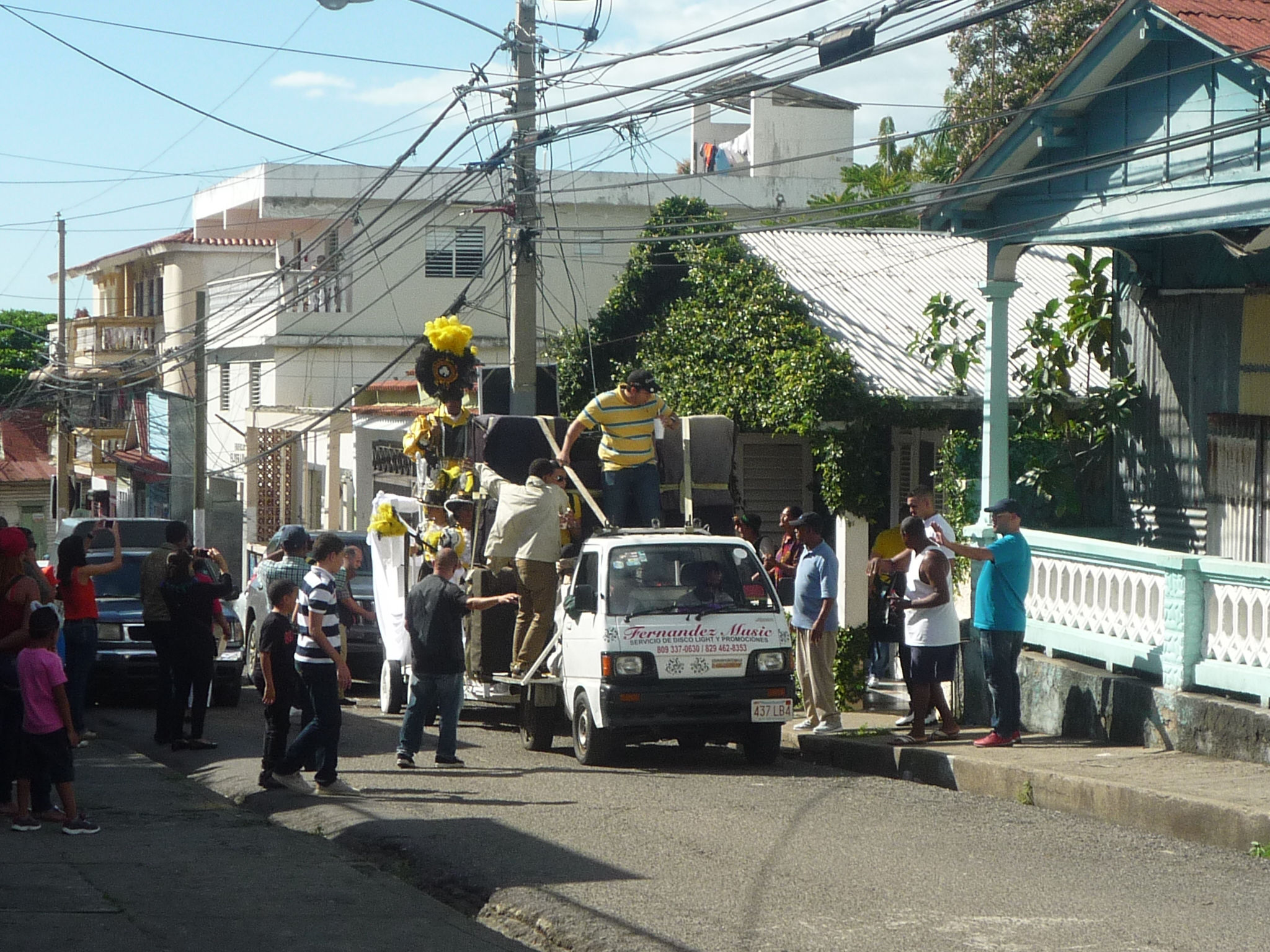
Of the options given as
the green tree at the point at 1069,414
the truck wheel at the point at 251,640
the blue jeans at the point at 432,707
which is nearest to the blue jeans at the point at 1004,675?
the blue jeans at the point at 432,707

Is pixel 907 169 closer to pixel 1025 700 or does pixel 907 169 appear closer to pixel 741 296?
pixel 741 296

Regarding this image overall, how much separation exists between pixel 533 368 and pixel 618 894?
1061cm

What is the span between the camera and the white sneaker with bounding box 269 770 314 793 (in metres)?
10.5

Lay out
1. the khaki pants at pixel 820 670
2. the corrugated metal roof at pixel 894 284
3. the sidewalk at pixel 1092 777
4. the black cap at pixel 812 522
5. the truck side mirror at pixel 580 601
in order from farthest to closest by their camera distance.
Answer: the corrugated metal roof at pixel 894 284 → the khaki pants at pixel 820 670 → the black cap at pixel 812 522 → the truck side mirror at pixel 580 601 → the sidewalk at pixel 1092 777

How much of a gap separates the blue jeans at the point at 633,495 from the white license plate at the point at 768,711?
7.26 ft

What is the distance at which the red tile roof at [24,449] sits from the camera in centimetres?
6366

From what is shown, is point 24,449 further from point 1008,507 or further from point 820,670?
point 1008,507

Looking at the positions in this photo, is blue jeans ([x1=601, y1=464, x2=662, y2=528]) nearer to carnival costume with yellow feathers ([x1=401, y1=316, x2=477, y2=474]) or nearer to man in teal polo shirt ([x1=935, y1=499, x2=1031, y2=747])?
A: carnival costume with yellow feathers ([x1=401, y1=316, x2=477, y2=474])

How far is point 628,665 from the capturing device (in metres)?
11.3

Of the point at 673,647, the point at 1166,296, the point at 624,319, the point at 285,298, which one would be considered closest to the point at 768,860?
the point at 673,647

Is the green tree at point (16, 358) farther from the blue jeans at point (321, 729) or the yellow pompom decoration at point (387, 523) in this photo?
the blue jeans at point (321, 729)

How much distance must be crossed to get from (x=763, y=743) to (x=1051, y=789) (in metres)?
2.57

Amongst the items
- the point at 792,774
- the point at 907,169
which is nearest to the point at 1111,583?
the point at 792,774

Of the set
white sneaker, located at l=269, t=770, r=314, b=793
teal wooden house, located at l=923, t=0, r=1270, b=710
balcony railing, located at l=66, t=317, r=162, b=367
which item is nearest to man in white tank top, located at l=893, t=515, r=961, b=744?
teal wooden house, located at l=923, t=0, r=1270, b=710
